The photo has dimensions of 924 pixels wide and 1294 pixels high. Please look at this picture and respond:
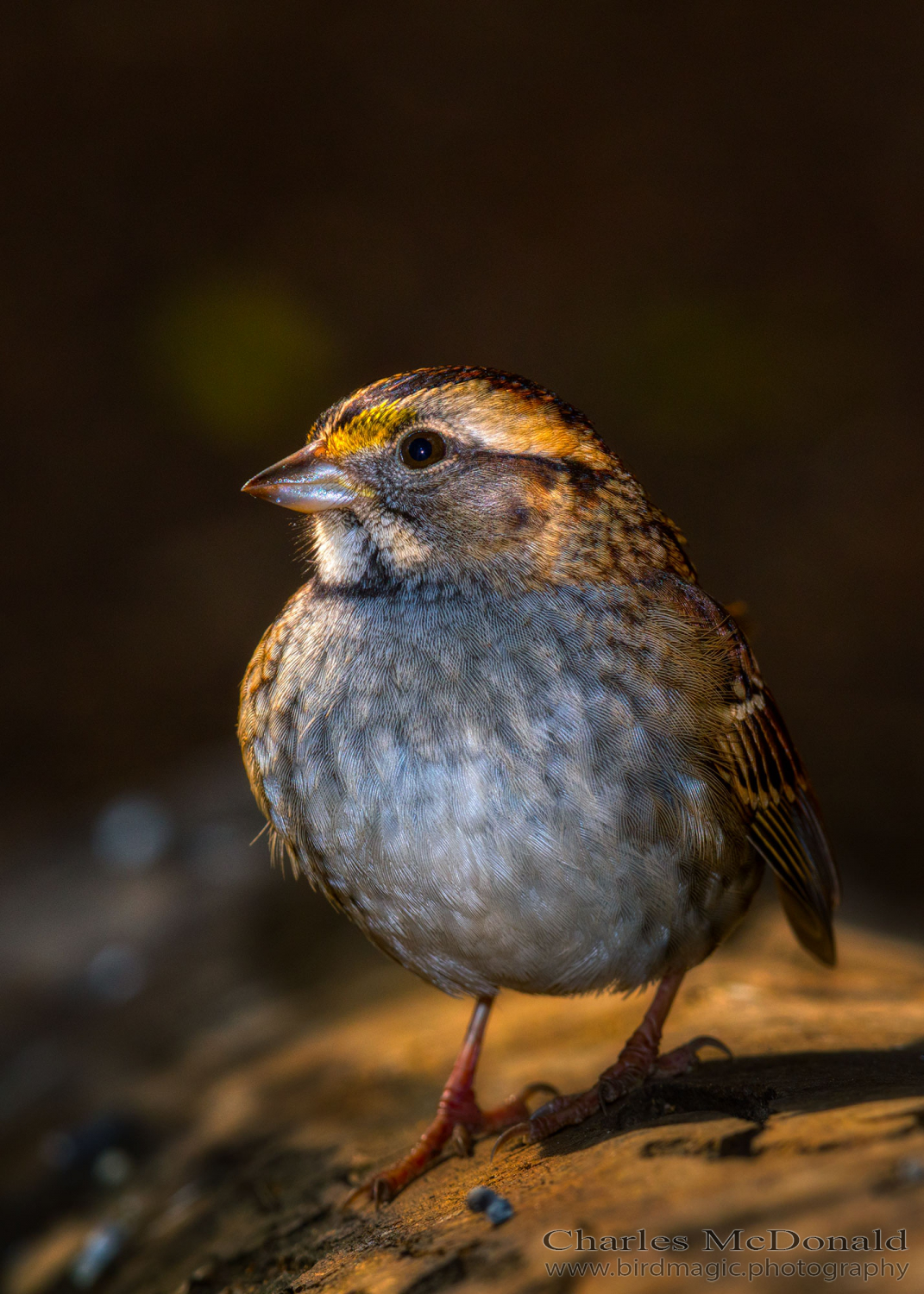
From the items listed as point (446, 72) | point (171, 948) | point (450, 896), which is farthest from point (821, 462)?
point (450, 896)

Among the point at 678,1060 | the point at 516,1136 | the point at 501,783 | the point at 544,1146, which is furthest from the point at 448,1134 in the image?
the point at 501,783

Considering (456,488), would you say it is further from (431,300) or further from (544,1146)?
(431,300)

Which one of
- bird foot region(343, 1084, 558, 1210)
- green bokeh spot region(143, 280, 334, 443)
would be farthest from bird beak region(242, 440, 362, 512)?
green bokeh spot region(143, 280, 334, 443)

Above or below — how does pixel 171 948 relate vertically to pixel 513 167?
below

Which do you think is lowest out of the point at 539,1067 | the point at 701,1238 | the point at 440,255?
the point at 539,1067

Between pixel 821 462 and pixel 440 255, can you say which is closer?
pixel 821 462

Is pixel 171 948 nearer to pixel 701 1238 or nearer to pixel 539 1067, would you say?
pixel 539 1067

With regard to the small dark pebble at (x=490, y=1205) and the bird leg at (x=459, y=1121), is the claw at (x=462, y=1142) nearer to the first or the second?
the bird leg at (x=459, y=1121)
